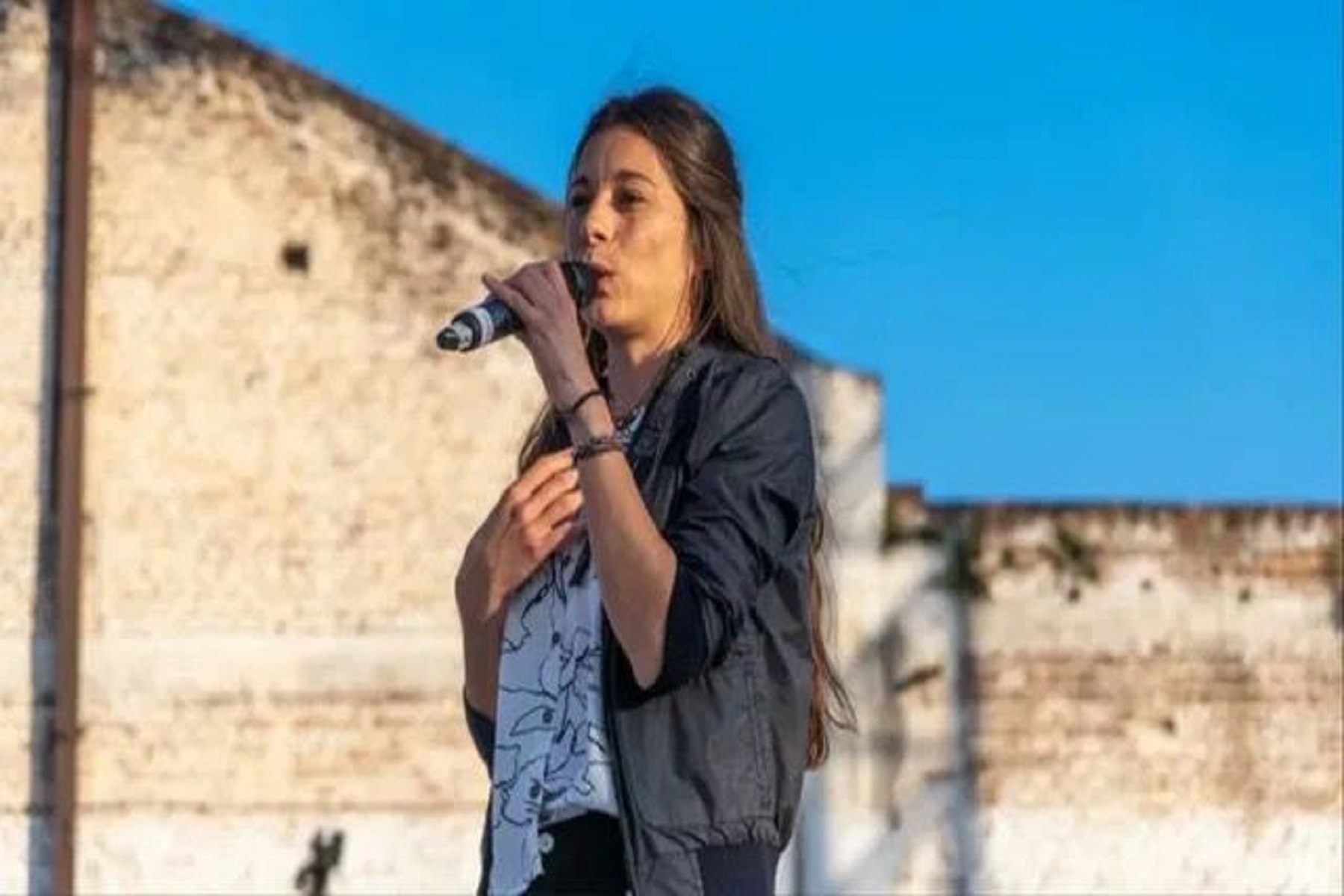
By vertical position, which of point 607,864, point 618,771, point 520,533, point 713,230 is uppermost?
point 713,230

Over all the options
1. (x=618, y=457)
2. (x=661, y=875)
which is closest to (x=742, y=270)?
(x=618, y=457)

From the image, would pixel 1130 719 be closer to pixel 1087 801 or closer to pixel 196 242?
pixel 1087 801

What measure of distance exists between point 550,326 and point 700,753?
49 cm

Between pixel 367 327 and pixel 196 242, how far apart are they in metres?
0.90

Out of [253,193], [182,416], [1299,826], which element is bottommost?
[1299,826]

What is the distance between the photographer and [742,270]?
3.54m

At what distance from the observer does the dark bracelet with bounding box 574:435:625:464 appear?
3.16 m

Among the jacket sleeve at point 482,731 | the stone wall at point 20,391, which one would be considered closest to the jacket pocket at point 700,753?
the jacket sleeve at point 482,731

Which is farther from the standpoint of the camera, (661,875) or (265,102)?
(265,102)

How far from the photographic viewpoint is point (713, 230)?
352cm

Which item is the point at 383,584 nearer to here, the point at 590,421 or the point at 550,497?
the point at 550,497

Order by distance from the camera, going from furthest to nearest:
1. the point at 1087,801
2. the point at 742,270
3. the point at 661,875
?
the point at 1087,801, the point at 742,270, the point at 661,875

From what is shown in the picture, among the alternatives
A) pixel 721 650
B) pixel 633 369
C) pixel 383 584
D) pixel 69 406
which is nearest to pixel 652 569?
pixel 721 650

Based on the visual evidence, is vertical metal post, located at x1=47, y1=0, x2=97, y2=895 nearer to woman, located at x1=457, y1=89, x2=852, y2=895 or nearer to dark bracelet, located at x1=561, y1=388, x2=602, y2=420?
woman, located at x1=457, y1=89, x2=852, y2=895
